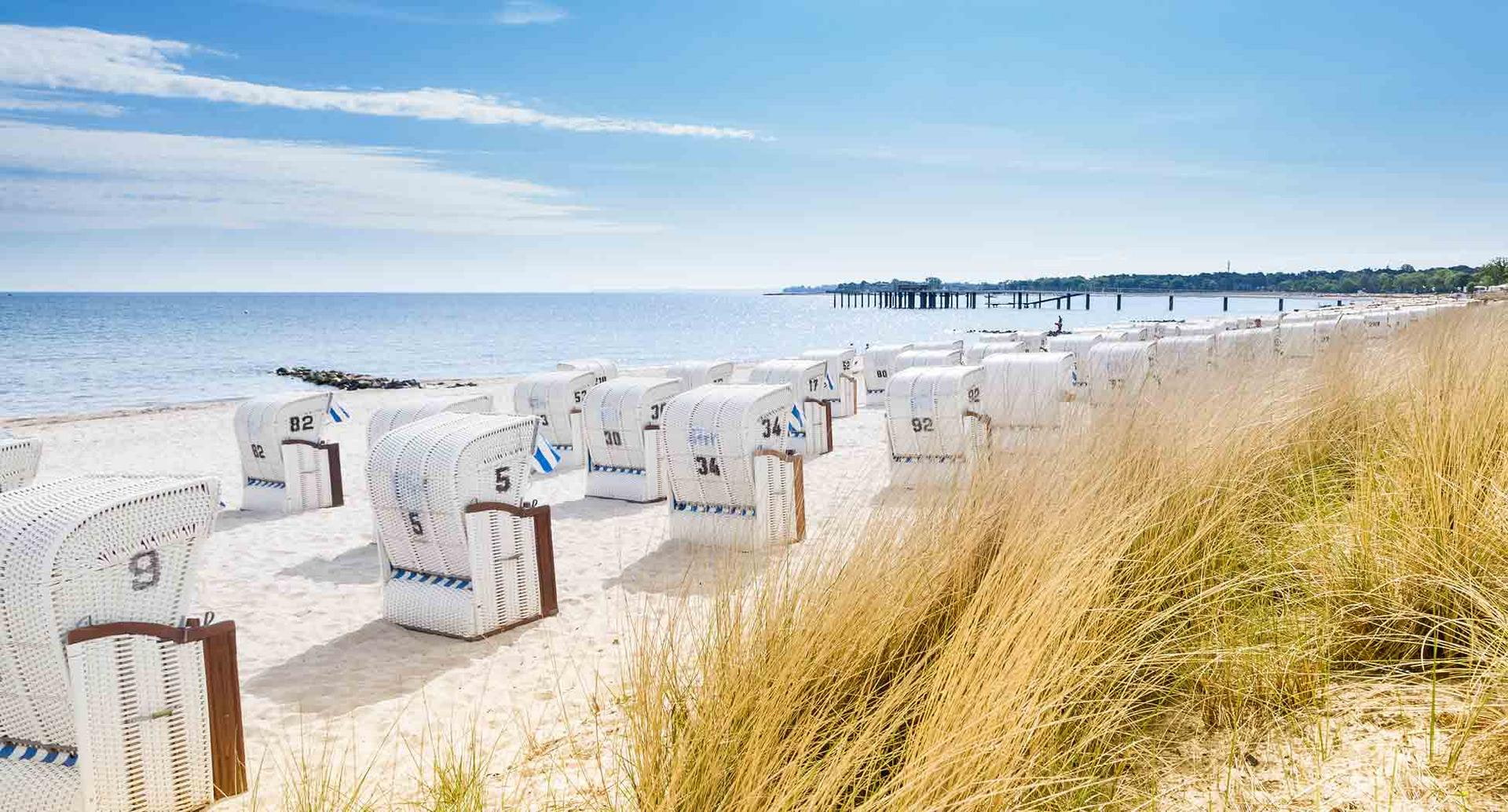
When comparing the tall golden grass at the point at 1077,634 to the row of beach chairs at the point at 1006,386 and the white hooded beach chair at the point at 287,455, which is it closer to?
the row of beach chairs at the point at 1006,386

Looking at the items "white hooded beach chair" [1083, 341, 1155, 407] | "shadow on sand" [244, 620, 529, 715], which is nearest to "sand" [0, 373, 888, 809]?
"shadow on sand" [244, 620, 529, 715]

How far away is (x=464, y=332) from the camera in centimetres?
8006

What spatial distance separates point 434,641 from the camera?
617cm

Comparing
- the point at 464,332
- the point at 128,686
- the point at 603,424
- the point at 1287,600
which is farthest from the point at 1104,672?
the point at 464,332

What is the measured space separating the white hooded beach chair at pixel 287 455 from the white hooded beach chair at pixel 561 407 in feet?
10.00

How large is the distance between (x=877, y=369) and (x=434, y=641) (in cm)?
1428

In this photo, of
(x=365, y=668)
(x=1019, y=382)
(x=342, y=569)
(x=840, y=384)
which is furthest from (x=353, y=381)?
(x=365, y=668)

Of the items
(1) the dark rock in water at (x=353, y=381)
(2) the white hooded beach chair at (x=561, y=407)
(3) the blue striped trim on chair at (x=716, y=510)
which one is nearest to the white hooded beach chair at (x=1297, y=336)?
(2) the white hooded beach chair at (x=561, y=407)

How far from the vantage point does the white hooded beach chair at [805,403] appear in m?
13.5

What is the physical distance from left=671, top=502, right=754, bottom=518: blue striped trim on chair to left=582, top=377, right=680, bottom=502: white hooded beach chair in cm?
189

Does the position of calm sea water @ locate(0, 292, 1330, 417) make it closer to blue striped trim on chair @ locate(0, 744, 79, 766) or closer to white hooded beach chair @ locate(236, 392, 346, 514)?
white hooded beach chair @ locate(236, 392, 346, 514)

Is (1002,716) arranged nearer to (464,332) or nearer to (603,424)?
(603,424)

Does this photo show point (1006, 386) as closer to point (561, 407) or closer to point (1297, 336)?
point (561, 407)

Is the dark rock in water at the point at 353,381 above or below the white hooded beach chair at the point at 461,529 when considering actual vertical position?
below
